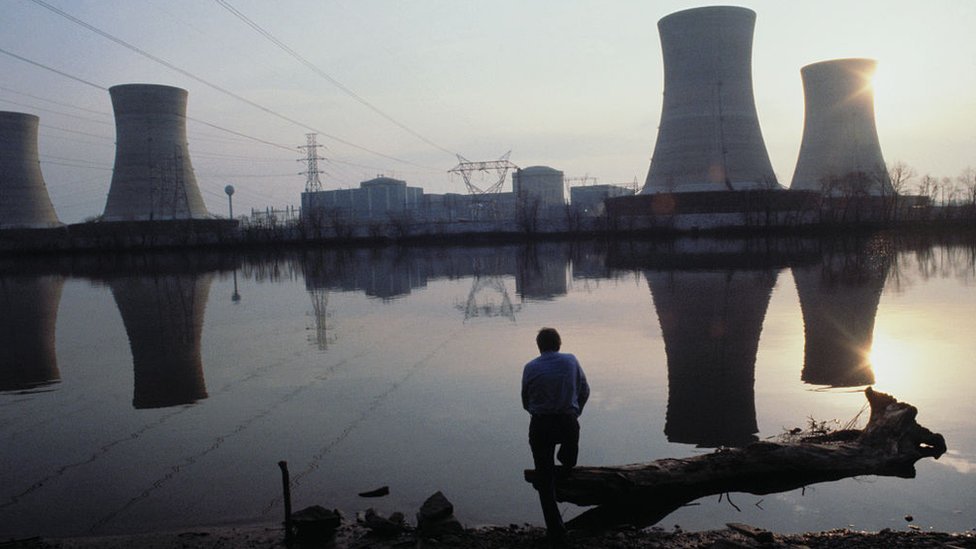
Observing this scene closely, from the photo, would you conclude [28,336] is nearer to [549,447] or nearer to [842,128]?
[549,447]

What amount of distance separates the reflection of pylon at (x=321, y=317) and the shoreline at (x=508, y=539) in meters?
5.03

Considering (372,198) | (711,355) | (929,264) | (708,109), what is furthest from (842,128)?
(372,198)

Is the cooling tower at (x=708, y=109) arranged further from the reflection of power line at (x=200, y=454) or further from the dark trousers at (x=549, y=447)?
the dark trousers at (x=549, y=447)

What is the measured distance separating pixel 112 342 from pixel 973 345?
10031 millimetres

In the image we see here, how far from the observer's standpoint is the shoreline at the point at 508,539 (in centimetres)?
290

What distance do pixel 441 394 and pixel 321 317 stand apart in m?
5.74

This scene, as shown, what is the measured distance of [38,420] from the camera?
5.56 meters

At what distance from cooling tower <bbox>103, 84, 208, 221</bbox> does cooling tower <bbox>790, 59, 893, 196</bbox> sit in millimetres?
34554

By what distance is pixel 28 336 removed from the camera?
34.1ft

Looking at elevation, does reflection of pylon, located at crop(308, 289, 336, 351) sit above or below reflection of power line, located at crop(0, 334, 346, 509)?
above

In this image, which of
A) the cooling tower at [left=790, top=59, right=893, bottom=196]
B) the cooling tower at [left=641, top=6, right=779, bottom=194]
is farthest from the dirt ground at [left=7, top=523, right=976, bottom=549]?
the cooling tower at [left=790, top=59, right=893, bottom=196]

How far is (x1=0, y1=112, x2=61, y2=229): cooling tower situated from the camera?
4209 centimetres

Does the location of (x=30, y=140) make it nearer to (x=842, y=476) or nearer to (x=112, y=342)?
(x=112, y=342)

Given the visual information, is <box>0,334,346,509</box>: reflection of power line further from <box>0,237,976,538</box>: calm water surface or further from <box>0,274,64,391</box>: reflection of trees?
<box>0,274,64,391</box>: reflection of trees
